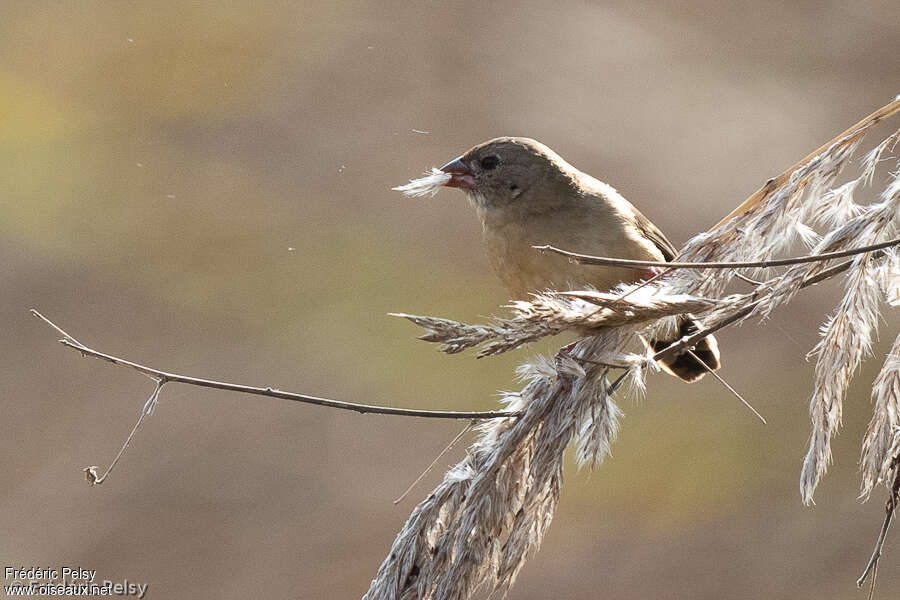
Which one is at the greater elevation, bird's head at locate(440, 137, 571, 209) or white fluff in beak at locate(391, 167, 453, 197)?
white fluff in beak at locate(391, 167, 453, 197)

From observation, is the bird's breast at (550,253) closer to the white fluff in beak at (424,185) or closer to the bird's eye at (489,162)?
the bird's eye at (489,162)

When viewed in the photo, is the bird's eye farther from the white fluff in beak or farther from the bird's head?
the white fluff in beak

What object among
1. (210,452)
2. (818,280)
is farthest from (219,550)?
(818,280)

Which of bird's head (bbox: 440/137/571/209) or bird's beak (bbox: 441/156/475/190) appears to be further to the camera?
bird's beak (bbox: 441/156/475/190)

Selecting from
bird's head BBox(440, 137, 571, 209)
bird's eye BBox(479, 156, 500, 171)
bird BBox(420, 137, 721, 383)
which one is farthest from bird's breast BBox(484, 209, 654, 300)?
bird's eye BBox(479, 156, 500, 171)

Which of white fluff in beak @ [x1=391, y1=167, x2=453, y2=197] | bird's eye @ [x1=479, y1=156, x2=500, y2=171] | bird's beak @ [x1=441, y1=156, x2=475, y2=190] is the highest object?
white fluff in beak @ [x1=391, y1=167, x2=453, y2=197]

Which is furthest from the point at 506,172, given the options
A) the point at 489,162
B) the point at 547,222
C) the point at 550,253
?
the point at 550,253

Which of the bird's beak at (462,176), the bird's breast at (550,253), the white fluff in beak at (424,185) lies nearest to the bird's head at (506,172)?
the bird's beak at (462,176)

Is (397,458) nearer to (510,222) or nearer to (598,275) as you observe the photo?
(510,222)
